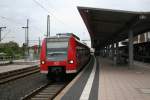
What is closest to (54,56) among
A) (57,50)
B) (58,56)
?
(58,56)

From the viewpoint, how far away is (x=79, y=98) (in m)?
9.17

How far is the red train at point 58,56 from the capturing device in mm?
16578

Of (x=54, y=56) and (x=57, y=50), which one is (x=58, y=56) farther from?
(x=57, y=50)

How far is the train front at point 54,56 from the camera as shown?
54.4ft

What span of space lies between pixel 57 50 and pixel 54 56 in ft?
1.42

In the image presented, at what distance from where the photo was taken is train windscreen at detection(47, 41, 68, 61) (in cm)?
1694

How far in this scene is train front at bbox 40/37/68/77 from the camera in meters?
16.6

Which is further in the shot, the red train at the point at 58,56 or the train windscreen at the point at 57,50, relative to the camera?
the train windscreen at the point at 57,50

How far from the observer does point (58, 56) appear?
55.6ft

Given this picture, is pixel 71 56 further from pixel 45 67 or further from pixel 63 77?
pixel 63 77

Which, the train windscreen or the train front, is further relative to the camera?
the train windscreen

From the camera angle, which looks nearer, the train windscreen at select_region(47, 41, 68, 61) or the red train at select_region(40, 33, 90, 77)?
the red train at select_region(40, 33, 90, 77)

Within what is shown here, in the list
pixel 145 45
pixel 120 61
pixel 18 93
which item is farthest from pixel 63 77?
Result: pixel 145 45

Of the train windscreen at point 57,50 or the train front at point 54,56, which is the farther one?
the train windscreen at point 57,50
